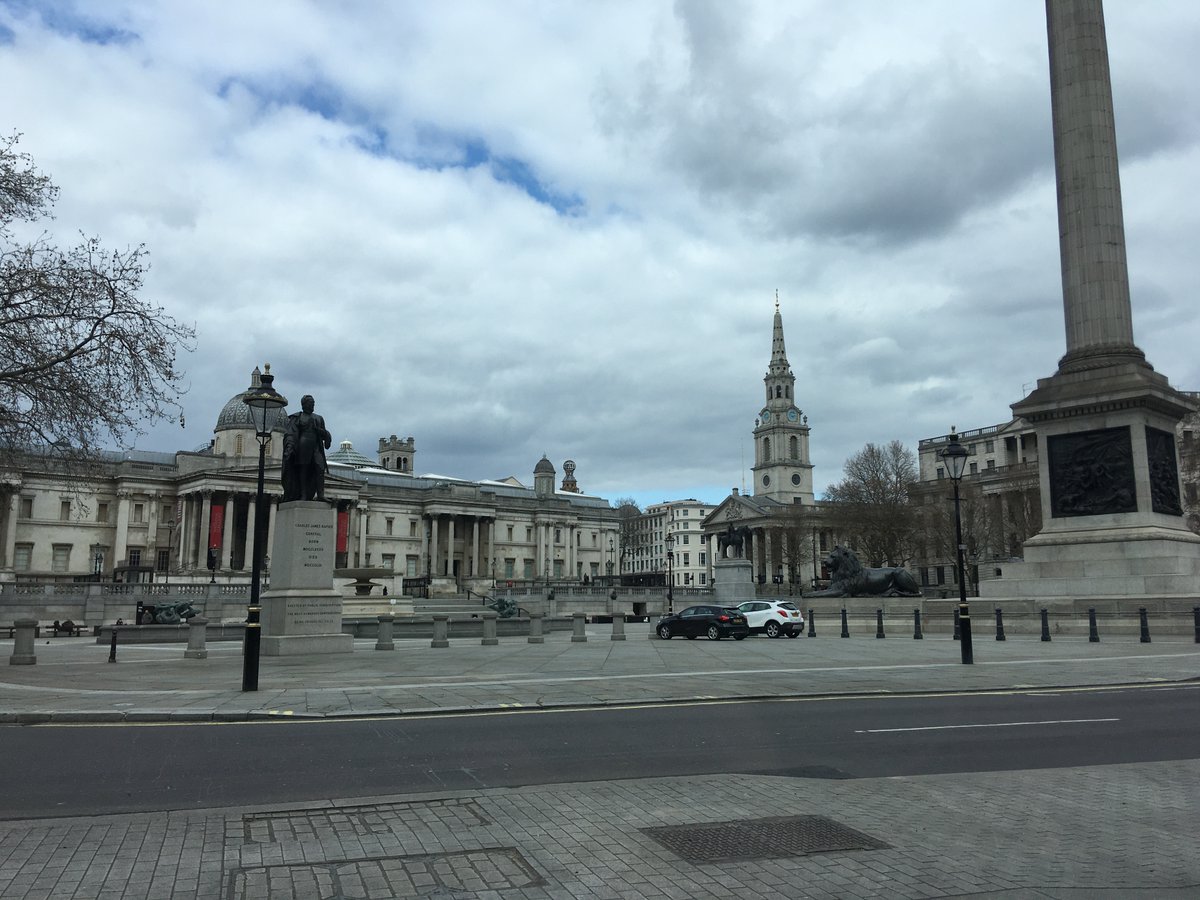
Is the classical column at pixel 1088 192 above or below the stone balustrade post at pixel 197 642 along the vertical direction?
above

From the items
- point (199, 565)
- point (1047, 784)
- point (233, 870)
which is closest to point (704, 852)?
point (233, 870)

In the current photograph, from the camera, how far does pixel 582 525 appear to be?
144m

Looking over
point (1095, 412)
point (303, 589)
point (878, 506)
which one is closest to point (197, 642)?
point (303, 589)

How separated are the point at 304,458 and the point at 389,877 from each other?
20158 mm

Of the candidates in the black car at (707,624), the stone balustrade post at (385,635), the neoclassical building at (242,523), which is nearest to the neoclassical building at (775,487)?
the neoclassical building at (242,523)

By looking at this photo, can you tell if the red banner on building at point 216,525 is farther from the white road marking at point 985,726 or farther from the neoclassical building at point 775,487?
the white road marking at point 985,726

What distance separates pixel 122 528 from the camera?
9919 cm

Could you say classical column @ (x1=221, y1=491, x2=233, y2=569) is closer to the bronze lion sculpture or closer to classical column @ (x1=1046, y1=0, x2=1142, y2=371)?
the bronze lion sculpture

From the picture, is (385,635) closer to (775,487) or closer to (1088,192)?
(1088,192)

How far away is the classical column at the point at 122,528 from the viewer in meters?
98.8

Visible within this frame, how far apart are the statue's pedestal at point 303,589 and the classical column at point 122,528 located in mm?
85878

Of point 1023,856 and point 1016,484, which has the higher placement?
point 1016,484

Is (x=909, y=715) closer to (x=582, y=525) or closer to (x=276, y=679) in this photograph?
(x=276, y=679)

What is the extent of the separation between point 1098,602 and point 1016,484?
6312 centimetres
